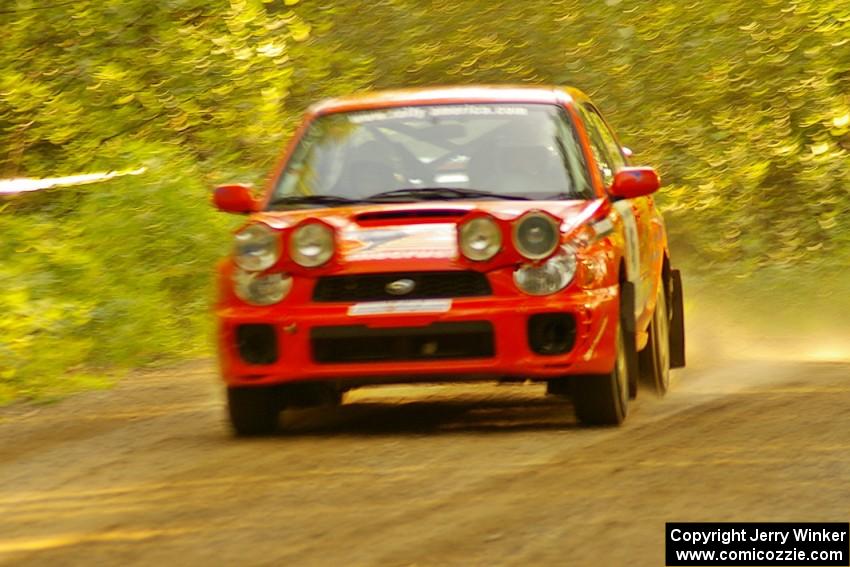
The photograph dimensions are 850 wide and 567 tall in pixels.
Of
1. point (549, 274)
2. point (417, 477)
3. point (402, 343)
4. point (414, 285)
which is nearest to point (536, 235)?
point (549, 274)

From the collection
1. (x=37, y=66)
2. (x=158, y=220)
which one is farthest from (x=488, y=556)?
(x=37, y=66)

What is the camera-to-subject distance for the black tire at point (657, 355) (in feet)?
35.1

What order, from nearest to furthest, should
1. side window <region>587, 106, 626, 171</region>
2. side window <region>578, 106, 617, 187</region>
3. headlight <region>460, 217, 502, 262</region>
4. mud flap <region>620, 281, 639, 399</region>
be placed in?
headlight <region>460, 217, 502, 262</region>
mud flap <region>620, 281, 639, 399</region>
side window <region>578, 106, 617, 187</region>
side window <region>587, 106, 626, 171</region>

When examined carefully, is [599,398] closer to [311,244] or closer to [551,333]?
[551,333]

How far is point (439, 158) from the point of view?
9547 mm

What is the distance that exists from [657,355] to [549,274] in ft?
7.68

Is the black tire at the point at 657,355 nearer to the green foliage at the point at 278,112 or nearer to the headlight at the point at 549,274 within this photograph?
the headlight at the point at 549,274

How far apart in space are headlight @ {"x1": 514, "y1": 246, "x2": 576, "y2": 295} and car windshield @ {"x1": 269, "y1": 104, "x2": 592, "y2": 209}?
0.67 m

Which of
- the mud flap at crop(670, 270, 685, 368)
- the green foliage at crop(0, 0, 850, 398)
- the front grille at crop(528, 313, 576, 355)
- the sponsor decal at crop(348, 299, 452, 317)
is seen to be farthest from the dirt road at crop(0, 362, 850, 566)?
the green foliage at crop(0, 0, 850, 398)

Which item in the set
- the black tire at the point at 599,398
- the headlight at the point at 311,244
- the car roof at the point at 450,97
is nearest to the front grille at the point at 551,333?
the black tire at the point at 599,398

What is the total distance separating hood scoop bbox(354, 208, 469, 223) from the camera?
29.1 ft

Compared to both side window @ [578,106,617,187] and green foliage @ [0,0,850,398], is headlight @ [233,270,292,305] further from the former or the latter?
green foliage @ [0,0,850,398]

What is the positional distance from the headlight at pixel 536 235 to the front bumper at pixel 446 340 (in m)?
0.20

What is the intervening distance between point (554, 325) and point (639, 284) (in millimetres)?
1330
